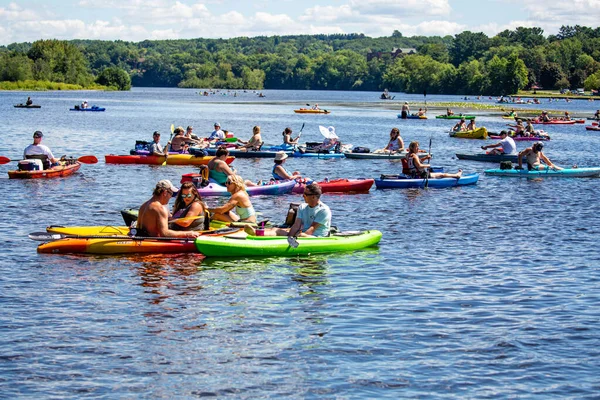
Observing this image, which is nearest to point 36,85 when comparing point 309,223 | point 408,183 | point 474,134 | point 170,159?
point 474,134

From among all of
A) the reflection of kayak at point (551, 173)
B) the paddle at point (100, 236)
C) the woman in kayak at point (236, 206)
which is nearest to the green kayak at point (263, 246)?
the paddle at point (100, 236)

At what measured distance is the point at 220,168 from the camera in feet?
87.0

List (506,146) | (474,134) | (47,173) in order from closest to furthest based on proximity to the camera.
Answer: (47,173), (506,146), (474,134)

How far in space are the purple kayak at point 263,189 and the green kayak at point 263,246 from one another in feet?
29.2

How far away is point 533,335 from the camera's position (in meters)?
13.7

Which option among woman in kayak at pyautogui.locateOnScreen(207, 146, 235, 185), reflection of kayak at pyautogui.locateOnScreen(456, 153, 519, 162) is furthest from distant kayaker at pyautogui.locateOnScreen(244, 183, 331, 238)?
reflection of kayak at pyautogui.locateOnScreen(456, 153, 519, 162)

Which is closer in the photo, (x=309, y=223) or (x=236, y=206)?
(x=309, y=223)

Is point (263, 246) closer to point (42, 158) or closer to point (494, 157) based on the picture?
point (42, 158)

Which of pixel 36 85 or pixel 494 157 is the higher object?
pixel 36 85

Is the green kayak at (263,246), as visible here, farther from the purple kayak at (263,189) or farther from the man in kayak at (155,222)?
the purple kayak at (263,189)

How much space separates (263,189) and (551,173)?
1266 cm

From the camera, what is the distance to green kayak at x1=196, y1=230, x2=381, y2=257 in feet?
60.1

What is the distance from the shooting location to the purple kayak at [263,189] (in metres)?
27.6

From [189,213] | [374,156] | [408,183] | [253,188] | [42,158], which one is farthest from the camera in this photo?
[374,156]
